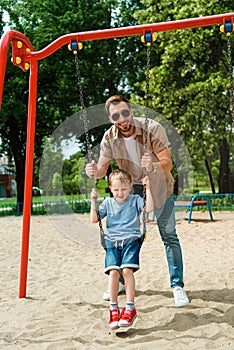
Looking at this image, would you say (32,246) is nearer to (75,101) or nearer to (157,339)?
(157,339)

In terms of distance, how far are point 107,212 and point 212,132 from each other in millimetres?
13390

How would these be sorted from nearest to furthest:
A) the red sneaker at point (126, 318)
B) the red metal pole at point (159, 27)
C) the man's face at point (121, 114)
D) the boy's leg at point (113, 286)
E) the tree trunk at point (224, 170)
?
the red sneaker at point (126, 318) → the boy's leg at point (113, 286) → the man's face at point (121, 114) → the red metal pole at point (159, 27) → the tree trunk at point (224, 170)

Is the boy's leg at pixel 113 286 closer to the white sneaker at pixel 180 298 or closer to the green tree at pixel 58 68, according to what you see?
the white sneaker at pixel 180 298

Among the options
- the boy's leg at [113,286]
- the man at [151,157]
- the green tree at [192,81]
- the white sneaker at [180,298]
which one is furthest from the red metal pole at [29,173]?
the green tree at [192,81]

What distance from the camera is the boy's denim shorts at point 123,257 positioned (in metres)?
3.36

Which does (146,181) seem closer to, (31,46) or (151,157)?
(151,157)

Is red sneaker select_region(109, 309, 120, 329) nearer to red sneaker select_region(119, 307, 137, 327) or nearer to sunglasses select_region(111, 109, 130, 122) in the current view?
red sneaker select_region(119, 307, 137, 327)

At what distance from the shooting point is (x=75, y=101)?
63.0ft

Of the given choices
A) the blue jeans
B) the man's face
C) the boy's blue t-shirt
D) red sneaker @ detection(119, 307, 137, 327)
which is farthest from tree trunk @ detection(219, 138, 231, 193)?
red sneaker @ detection(119, 307, 137, 327)

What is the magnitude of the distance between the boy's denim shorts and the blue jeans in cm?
45

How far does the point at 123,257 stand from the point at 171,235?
2.15ft

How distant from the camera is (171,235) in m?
3.90

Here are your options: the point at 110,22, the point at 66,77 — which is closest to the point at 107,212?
the point at 66,77

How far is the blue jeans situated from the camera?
151 inches
